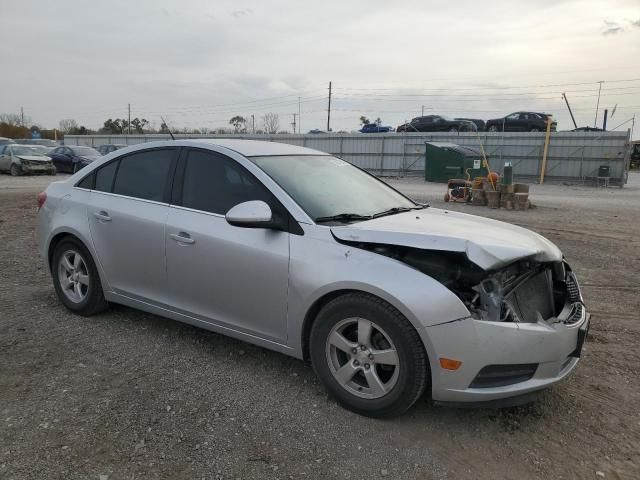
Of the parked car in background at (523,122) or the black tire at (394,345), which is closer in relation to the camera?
the black tire at (394,345)

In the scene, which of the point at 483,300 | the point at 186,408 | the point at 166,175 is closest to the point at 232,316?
the point at 186,408

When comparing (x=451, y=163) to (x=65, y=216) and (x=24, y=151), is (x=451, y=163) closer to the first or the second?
(x=24, y=151)

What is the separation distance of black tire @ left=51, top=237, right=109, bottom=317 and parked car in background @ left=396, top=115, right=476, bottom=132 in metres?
29.9

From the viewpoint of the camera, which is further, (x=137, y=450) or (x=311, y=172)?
(x=311, y=172)

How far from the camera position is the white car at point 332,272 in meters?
2.72

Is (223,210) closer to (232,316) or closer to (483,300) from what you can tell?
(232,316)

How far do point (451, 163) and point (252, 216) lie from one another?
22226mm

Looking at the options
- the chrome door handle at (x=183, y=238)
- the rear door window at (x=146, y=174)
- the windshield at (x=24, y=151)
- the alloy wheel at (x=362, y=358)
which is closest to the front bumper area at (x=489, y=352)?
the alloy wheel at (x=362, y=358)

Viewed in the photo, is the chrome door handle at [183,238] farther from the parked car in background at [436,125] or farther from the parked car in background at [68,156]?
the parked car in background at [436,125]

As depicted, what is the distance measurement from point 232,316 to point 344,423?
1.06m

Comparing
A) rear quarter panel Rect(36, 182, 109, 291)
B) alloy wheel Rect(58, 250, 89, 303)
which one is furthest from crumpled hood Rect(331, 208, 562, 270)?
alloy wheel Rect(58, 250, 89, 303)

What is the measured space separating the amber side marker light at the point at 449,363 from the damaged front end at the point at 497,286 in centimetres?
27

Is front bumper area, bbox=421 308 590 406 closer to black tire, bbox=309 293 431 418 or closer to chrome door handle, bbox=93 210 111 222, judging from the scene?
black tire, bbox=309 293 431 418

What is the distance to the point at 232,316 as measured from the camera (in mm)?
3449
